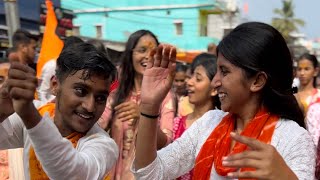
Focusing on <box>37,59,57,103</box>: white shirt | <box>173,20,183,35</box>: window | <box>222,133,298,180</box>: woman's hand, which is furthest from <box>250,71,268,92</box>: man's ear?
<box>173,20,183,35</box>: window

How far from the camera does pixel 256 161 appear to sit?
5.23 ft

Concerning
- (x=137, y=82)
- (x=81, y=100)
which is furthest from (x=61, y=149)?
(x=137, y=82)

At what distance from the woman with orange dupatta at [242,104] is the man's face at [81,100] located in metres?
0.23

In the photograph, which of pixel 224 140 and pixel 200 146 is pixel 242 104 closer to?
pixel 224 140

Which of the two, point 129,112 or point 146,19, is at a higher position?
point 129,112

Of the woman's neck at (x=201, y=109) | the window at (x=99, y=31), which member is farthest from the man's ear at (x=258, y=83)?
the window at (x=99, y=31)

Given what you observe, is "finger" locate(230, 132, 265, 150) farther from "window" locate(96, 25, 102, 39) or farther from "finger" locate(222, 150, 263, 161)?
"window" locate(96, 25, 102, 39)

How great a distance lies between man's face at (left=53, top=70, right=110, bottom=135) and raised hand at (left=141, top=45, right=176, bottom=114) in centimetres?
23

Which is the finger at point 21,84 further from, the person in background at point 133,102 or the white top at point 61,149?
the person in background at point 133,102

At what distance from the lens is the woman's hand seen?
5.16ft

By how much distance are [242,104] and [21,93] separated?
104cm

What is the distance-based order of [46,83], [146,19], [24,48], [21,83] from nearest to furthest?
[21,83]
[46,83]
[24,48]
[146,19]

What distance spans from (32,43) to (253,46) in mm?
3895

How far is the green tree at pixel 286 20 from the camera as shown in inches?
1902
